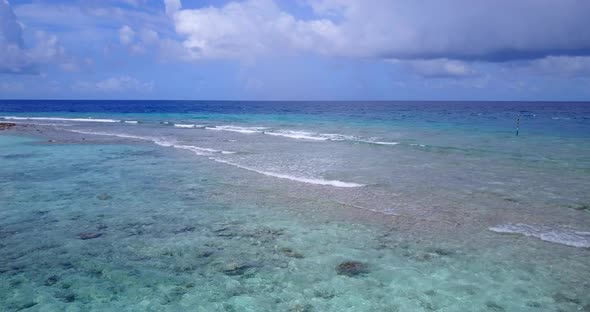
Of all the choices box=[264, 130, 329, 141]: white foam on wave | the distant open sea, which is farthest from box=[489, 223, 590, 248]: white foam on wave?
box=[264, 130, 329, 141]: white foam on wave

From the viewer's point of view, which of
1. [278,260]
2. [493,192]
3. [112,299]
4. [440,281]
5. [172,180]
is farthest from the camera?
[172,180]

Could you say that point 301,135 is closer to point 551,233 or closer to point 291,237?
point 291,237

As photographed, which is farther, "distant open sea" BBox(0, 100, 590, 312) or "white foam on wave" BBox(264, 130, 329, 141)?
"white foam on wave" BBox(264, 130, 329, 141)

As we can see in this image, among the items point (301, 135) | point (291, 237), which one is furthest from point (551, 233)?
point (301, 135)

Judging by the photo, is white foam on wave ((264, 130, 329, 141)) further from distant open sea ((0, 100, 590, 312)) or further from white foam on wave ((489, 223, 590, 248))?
white foam on wave ((489, 223, 590, 248))

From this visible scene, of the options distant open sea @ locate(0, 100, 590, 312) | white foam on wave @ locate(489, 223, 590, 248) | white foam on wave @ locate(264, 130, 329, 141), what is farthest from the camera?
white foam on wave @ locate(264, 130, 329, 141)

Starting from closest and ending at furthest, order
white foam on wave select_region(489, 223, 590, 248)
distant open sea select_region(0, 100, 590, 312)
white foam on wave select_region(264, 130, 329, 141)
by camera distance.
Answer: distant open sea select_region(0, 100, 590, 312) < white foam on wave select_region(489, 223, 590, 248) < white foam on wave select_region(264, 130, 329, 141)

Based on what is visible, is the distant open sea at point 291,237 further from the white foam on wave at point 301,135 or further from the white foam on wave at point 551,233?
the white foam on wave at point 301,135

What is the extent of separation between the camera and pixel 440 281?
8.26m

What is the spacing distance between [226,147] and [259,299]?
23319 mm

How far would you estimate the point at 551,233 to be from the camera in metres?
11.2

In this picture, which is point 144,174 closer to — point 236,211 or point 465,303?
point 236,211

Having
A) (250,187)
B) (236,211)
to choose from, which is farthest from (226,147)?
(236,211)

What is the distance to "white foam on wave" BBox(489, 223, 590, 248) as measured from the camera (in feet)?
34.9
